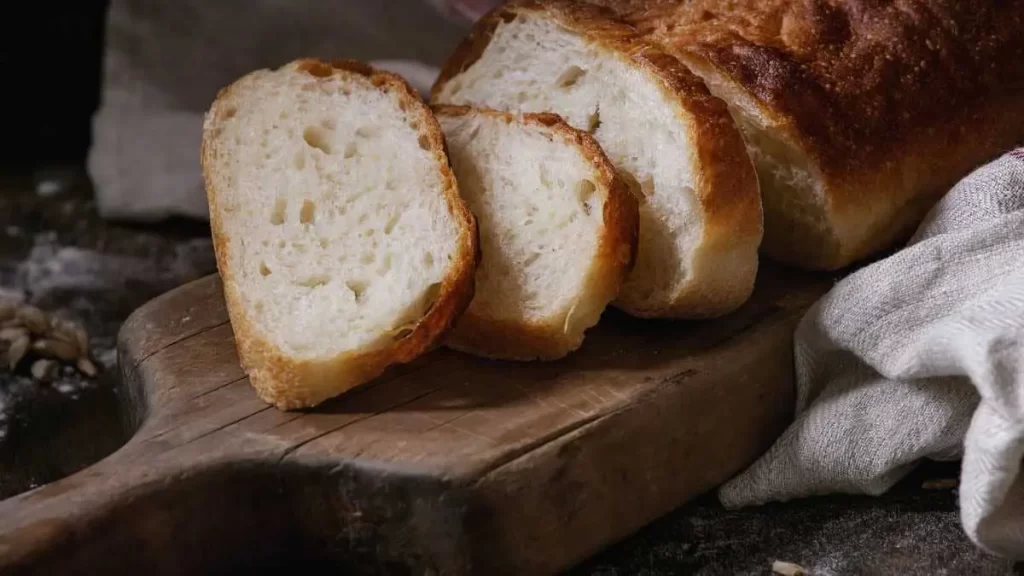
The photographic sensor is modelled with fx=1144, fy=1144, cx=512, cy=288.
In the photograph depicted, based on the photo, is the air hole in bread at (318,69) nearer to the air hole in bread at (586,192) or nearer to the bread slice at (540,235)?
the bread slice at (540,235)

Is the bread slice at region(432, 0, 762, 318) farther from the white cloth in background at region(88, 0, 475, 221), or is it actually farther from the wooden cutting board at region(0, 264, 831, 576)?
the white cloth in background at region(88, 0, 475, 221)

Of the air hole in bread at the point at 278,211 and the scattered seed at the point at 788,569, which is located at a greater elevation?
the air hole in bread at the point at 278,211

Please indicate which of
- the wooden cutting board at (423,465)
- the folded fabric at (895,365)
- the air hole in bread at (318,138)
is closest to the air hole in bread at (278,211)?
the air hole in bread at (318,138)

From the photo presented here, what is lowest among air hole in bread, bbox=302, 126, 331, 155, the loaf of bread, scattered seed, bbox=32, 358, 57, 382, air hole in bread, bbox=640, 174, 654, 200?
scattered seed, bbox=32, 358, 57, 382

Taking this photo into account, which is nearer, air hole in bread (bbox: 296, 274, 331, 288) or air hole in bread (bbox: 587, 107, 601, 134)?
air hole in bread (bbox: 296, 274, 331, 288)

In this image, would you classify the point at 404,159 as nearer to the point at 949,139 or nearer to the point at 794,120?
the point at 794,120

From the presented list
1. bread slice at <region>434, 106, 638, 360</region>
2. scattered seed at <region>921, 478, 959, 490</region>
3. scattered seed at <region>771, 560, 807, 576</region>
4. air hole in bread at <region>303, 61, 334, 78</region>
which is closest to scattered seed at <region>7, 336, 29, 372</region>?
air hole in bread at <region>303, 61, 334, 78</region>
